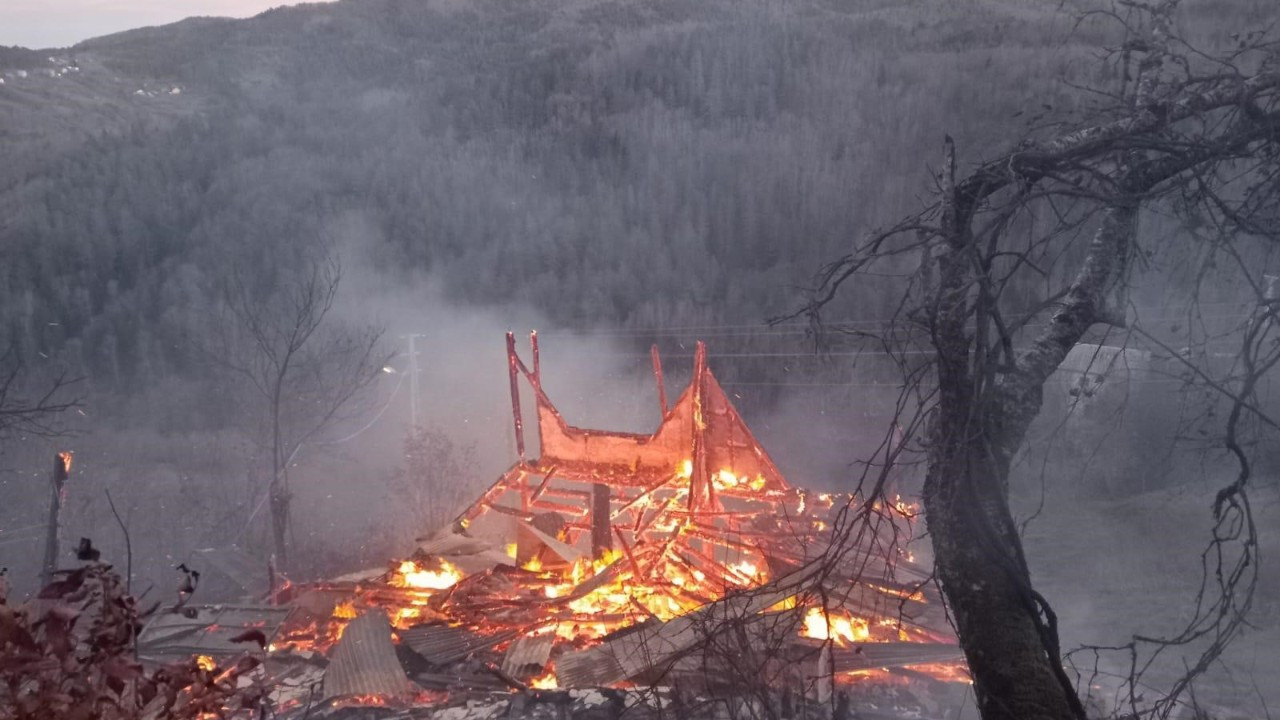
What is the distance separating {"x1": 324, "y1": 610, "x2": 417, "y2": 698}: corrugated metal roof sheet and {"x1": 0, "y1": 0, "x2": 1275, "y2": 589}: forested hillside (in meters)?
7.64

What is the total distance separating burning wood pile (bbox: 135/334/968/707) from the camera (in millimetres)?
7668

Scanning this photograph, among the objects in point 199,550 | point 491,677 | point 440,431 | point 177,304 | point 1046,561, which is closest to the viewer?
point 491,677

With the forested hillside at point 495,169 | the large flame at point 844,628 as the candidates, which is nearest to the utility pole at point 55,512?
the forested hillside at point 495,169

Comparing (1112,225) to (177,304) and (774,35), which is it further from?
(774,35)

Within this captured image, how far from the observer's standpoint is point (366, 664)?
7961 mm

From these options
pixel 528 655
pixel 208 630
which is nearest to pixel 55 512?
pixel 208 630

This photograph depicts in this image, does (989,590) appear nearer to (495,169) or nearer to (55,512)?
(55,512)

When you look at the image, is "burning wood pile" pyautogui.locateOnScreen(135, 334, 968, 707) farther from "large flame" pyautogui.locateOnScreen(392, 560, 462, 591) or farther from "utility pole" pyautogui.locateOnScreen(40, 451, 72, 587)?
"utility pole" pyautogui.locateOnScreen(40, 451, 72, 587)

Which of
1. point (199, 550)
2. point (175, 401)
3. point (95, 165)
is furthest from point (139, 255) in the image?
point (199, 550)

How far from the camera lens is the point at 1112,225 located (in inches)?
166

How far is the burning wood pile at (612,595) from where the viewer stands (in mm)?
7668

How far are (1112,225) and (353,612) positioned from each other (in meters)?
7.84

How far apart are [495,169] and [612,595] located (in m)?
40.8

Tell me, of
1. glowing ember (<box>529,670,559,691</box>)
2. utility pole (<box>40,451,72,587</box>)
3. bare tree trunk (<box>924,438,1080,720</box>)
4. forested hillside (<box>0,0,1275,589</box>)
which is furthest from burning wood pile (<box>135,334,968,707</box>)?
forested hillside (<box>0,0,1275,589</box>)
